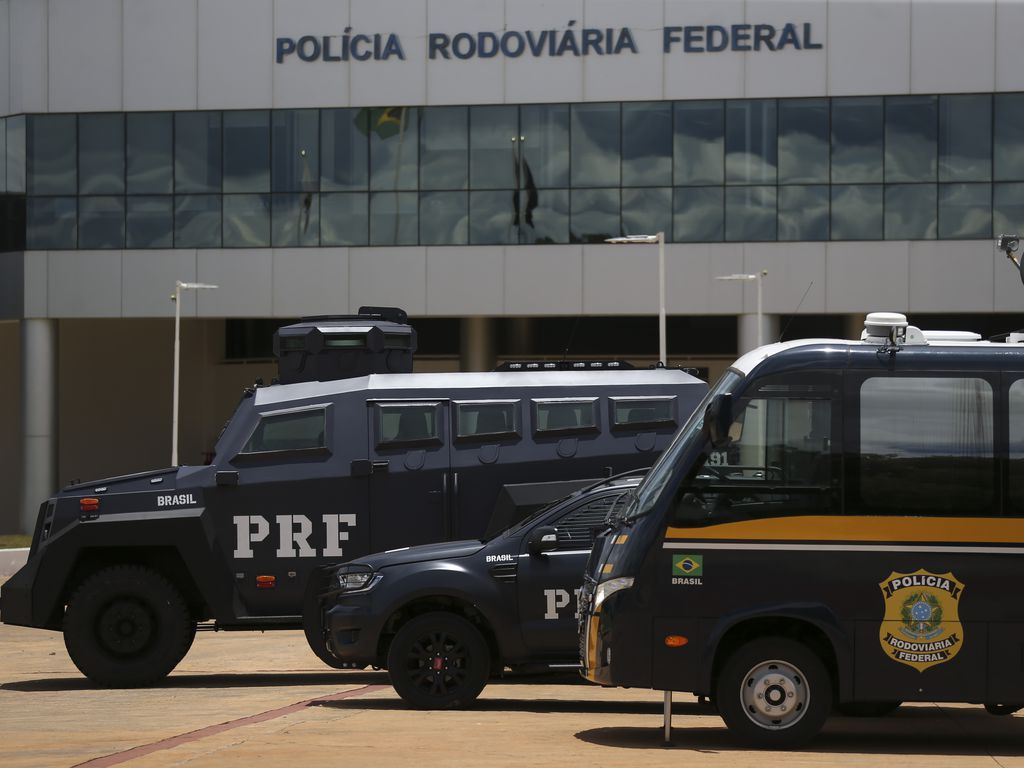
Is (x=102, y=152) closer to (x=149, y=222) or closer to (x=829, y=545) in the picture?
(x=149, y=222)

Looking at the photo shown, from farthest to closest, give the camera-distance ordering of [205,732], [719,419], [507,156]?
[507,156]
[205,732]
[719,419]

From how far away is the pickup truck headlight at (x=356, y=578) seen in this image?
531 inches

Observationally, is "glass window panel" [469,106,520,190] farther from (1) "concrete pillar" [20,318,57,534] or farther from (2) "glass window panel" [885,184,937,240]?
(1) "concrete pillar" [20,318,57,534]

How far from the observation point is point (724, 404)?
10.7 metres

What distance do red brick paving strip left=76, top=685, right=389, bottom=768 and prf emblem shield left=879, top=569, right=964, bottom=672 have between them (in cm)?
448

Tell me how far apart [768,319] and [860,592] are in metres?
32.9

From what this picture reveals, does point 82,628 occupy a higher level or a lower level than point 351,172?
lower

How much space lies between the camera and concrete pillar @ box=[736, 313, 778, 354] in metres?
42.6

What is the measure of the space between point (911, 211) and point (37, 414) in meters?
23.6

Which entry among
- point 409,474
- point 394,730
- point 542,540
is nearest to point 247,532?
point 409,474

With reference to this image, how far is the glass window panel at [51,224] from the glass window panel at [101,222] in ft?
0.71

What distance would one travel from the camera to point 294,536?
15.8 m

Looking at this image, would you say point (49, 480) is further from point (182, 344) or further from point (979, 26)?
point (979, 26)

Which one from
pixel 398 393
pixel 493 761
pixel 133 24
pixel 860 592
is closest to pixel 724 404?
pixel 860 592
